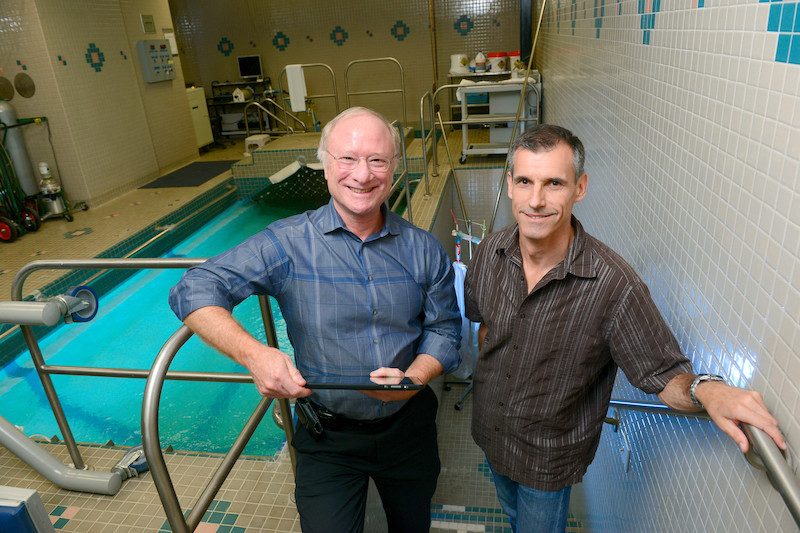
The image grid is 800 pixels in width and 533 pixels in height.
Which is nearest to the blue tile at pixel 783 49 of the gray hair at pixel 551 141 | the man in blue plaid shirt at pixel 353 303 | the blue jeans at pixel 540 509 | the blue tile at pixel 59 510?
the gray hair at pixel 551 141

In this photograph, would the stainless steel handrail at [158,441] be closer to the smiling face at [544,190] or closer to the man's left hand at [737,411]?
the smiling face at [544,190]

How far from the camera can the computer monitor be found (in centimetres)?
924

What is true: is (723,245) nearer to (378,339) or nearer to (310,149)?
(378,339)

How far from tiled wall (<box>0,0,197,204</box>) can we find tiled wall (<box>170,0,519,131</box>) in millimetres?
1850

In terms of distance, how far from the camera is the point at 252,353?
1181mm

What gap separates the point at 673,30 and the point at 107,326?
483cm

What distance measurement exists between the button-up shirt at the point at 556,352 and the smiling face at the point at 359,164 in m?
0.32

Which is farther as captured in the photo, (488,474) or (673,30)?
(488,474)

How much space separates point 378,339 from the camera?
1.42m

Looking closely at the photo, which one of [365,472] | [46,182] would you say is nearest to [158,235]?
[46,182]

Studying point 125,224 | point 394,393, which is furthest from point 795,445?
point 125,224

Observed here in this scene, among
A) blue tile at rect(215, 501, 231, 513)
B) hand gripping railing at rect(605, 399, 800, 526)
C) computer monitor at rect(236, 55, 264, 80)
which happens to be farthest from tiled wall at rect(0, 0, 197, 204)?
hand gripping railing at rect(605, 399, 800, 526)

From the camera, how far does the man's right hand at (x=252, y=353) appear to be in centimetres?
114

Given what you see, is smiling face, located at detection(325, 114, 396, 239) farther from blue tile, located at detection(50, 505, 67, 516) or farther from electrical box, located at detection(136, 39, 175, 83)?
electrical box, located at detection(136, 39, 175, 83)
